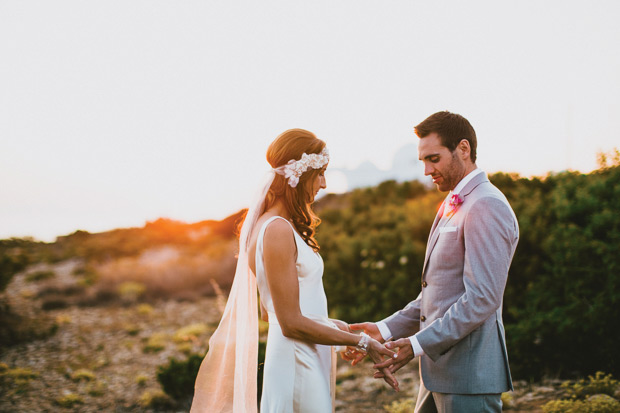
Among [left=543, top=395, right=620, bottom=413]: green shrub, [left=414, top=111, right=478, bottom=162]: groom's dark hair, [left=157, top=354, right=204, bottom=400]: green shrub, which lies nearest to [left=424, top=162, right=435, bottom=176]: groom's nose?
[left=414, top=111, right=478, bottom=162]: groom's dark hair

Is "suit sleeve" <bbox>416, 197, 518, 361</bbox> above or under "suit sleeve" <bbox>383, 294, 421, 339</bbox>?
above

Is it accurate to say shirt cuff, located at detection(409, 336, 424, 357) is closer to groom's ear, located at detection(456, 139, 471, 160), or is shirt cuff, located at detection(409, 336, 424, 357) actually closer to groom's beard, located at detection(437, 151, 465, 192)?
groom's beard, located at detection(437, 151, 465, 192)

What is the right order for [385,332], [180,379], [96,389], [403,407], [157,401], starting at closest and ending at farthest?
[385,332]
[403,407]
[180,379]
[157,401]
[96,389]

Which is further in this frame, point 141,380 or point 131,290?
point 131,290

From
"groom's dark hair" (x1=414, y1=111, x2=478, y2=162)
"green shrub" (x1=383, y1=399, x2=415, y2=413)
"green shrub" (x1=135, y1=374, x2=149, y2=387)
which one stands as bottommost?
"green shrub" (x1=383, y1=399, x2=415, y2=413)

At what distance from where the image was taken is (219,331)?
313cm

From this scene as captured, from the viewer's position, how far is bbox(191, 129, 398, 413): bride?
8.29 feet

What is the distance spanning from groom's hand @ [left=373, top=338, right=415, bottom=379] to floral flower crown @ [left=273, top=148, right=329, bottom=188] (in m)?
1.07

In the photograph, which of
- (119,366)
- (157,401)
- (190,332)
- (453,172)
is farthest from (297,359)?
(190,332)

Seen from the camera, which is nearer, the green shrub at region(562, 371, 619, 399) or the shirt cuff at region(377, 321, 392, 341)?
the shirt cuff at region(377, 321, 392, 341)

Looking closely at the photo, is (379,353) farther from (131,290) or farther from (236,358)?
(131,290)

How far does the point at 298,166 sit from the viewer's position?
2.75 metres

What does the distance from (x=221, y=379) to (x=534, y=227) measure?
5.26 meters

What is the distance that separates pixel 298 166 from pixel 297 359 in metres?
1.11
